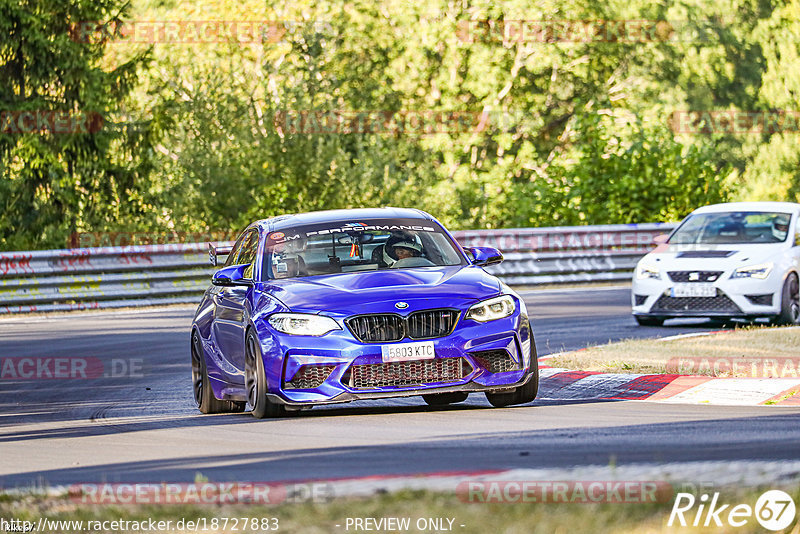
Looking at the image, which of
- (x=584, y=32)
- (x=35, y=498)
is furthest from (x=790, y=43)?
(x=35, y=498)

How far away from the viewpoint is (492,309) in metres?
10.9

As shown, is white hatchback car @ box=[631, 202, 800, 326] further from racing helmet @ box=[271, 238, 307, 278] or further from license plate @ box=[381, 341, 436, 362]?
license plate @ box=[381, 341, 436, 362]

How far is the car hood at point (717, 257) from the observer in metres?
18.8

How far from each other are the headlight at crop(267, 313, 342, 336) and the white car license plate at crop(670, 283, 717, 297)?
902cm

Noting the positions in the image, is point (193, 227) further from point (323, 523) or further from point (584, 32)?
point (323, 523)

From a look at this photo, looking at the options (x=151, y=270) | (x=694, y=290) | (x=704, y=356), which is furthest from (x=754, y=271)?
(x=151, y=270)

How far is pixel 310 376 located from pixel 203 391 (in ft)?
6.56

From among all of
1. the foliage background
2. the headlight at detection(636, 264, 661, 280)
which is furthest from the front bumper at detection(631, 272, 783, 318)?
the foliage background

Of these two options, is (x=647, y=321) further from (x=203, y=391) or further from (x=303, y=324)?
(x=303, y=324)

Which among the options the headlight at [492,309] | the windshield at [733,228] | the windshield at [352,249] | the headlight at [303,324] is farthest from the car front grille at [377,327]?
the windshield at [733,228]

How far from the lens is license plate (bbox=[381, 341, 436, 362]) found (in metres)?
10.5

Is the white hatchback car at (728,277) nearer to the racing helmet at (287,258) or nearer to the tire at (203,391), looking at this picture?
the tire at (203,391)

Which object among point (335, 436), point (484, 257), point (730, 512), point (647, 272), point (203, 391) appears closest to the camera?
point (730, 512)

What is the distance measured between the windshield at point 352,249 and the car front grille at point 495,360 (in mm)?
1275
